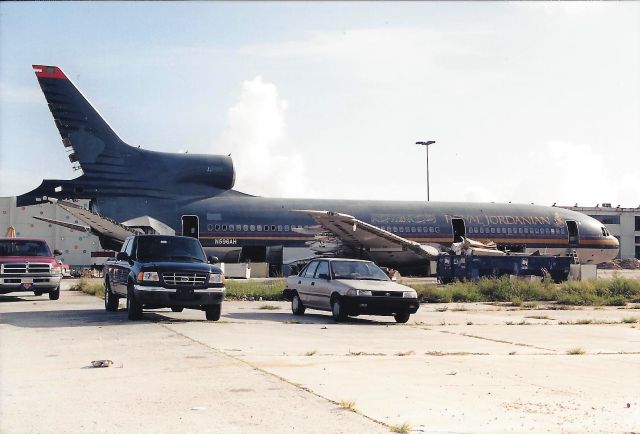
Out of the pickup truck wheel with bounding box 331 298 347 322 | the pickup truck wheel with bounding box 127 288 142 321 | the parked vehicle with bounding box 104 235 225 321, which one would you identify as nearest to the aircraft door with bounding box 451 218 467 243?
the pickup truck wheel with bounding box 331 298 347 322

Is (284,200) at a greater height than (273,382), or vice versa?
(284,200)

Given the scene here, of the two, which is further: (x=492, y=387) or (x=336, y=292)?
(x=336, y=292)

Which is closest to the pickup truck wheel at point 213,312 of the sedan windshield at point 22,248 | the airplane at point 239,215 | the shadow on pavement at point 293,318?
the shadow on pavement at point 293,318

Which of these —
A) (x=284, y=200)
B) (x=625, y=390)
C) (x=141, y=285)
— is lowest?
(x=625, y=390)

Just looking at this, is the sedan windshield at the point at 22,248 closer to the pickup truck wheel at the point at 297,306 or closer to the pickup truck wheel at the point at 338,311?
the pickup truck wheel at the point at 297,306

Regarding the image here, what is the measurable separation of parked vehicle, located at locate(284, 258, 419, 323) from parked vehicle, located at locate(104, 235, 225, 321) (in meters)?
2.59

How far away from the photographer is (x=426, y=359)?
11820 millimetres

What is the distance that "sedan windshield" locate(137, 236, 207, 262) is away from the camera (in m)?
18.5

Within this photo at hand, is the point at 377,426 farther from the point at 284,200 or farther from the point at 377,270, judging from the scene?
the point at 284,200

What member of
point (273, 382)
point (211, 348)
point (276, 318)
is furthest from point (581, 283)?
point (273, 382)

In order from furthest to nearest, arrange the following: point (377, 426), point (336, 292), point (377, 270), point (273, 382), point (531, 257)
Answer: point (531, 257)
point (377, 270)
point (336, 292)
point (273, 382)
point (377, 426)

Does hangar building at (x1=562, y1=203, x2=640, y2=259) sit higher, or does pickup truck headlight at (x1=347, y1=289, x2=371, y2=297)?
hangar building at (x1=562, y1=203, x2=640, y2=259)

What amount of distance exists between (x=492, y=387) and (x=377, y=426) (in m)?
2.64

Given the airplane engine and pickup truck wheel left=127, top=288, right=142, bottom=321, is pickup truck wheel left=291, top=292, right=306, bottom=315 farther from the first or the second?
the airplane engine
